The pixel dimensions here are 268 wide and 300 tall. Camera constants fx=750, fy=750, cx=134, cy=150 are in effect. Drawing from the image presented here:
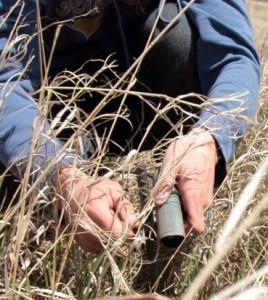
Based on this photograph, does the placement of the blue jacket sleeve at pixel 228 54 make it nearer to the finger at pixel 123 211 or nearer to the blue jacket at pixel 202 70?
the blue jacket at pixel 202 70

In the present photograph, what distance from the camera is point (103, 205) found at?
0.90 meters

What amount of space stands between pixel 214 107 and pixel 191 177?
0.11 meters

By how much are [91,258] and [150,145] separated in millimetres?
381

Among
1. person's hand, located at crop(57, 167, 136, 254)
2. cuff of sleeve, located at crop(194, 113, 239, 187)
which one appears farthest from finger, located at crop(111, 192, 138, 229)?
cuff of sleeve, located at crop(194, 113, 239, 187)

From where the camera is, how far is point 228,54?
125 centimetres

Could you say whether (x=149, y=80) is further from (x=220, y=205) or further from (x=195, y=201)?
(x=195, y=201)

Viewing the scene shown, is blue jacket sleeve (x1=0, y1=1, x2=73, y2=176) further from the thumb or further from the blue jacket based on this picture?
the thumb

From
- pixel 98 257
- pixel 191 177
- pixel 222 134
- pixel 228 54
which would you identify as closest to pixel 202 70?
pixel 228 54

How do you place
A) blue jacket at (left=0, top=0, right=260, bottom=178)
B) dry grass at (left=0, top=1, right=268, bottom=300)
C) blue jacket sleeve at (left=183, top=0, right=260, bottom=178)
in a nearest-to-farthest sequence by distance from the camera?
dry grass at (left=0, top=1, right=268, bottom=300) < blue jacket at (left=0, top=0, right=260, bottom=178) < blue jacket sleeve at (left=183, top=0, right=260, bottom=178)

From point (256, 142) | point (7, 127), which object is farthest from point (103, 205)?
point (256, 142)

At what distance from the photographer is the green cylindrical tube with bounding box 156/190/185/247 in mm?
911

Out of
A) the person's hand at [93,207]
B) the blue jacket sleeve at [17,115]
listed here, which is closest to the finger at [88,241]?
the person's hand at [93,207]

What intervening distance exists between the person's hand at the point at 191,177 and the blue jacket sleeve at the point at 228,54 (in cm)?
12

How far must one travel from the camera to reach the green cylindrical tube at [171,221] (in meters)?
0.91
